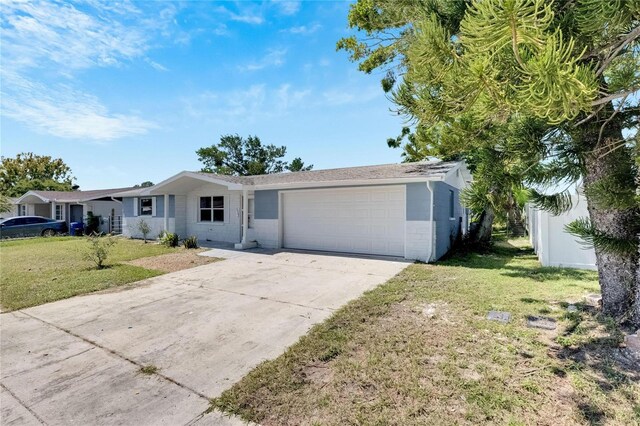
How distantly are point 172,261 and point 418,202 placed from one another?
27.9ft

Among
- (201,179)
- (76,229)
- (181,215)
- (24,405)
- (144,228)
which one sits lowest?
(24,405)

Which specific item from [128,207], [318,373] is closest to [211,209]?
[128,207]

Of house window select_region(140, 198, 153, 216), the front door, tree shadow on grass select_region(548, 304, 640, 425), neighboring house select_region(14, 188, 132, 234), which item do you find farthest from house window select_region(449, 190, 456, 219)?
the front door

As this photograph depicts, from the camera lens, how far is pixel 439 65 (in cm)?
260

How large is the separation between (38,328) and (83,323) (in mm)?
591

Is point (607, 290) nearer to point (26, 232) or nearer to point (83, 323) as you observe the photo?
point (83, 323)

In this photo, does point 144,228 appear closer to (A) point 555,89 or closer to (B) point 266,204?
(B) point 266,204

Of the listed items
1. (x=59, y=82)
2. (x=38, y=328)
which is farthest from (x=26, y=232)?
(x=38, y=328)

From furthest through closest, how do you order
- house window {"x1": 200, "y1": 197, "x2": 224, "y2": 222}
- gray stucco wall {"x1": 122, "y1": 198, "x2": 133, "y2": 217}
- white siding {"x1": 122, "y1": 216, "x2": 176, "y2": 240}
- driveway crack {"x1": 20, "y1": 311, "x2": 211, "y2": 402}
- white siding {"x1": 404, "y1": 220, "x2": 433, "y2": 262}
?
gray stucco wall {"x1": 122, "y1": 198, "x2": 133, "y2": 217}
white siding {"x1": 122, "y1": 216, "x2": 176, "y2": 240}
house window {"x1": 200, "y1": 197, "x2": 224, "y2": 222}
white siding {"x1": 404, "y1": 220, "x2": 433, "y2": 262}
driveway crack {"x1": 20, "y1": 311, "x2": 211, "y2": 402}

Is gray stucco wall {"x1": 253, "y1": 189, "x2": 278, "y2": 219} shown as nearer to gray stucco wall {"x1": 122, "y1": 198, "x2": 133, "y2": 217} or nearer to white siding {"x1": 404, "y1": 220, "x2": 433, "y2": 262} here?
white siding {"x1": 404, "y1": 220, "x2": 433, "y2": 262}

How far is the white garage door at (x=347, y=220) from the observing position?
34.6 ft

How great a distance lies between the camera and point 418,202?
9.70 meters

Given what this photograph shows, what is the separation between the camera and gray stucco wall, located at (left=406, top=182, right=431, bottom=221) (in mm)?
9555

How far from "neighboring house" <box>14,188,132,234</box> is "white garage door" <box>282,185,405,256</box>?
16.0 m
